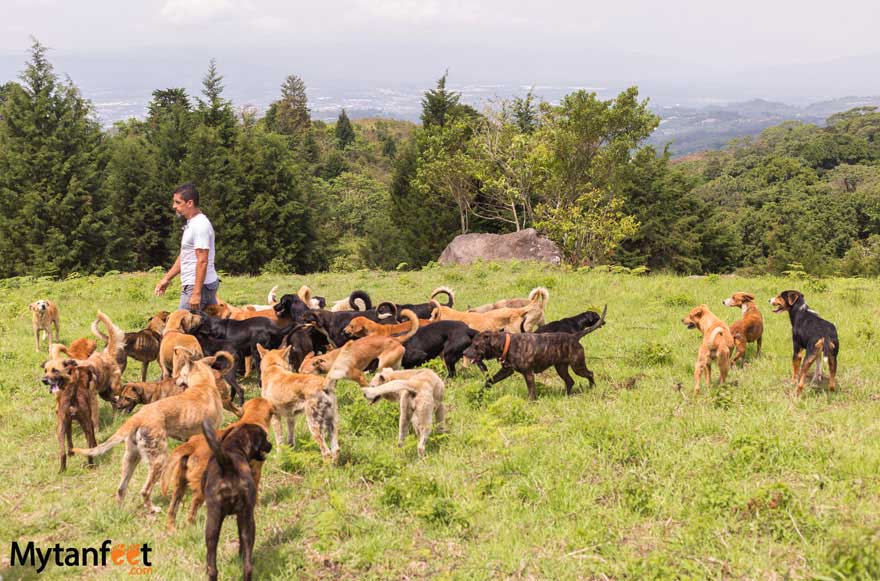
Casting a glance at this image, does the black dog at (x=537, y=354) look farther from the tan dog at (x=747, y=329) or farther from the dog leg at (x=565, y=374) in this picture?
the tan dog at (x=747, y=329)

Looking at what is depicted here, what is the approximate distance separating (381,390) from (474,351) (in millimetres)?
2397

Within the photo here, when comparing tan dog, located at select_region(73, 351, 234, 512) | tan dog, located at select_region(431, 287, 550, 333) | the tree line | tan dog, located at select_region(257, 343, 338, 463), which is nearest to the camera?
tan dog, located at select_region(73, 351, 234, 512)

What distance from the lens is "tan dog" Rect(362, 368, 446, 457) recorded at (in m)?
7.36

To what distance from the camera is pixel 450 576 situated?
5.00m

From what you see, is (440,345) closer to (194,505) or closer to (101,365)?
(101,365)

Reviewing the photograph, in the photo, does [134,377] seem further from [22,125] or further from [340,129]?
[340,129]

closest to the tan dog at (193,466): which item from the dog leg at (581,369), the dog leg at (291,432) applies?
the dog leg at (291,432)

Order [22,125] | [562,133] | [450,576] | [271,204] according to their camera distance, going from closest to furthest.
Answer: [450,576] < [562,133] < [22,125] < [271,204]

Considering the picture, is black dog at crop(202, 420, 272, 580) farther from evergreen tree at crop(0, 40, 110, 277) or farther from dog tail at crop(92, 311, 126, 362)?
evergreen tree at crop(0, 40, 110, 277)

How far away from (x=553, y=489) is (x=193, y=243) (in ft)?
20.8

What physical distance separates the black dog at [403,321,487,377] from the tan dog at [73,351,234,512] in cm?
367

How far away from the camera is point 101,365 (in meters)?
8.65

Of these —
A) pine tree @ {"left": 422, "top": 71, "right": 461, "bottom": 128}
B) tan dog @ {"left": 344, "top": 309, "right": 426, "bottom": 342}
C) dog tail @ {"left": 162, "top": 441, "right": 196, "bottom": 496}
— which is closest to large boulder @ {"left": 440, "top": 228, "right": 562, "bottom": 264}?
tan dog @ {"left": 344, "top": 309, "right": 426, "bottom": 342}

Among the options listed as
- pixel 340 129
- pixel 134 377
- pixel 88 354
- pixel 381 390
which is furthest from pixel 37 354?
pixel 340 129
